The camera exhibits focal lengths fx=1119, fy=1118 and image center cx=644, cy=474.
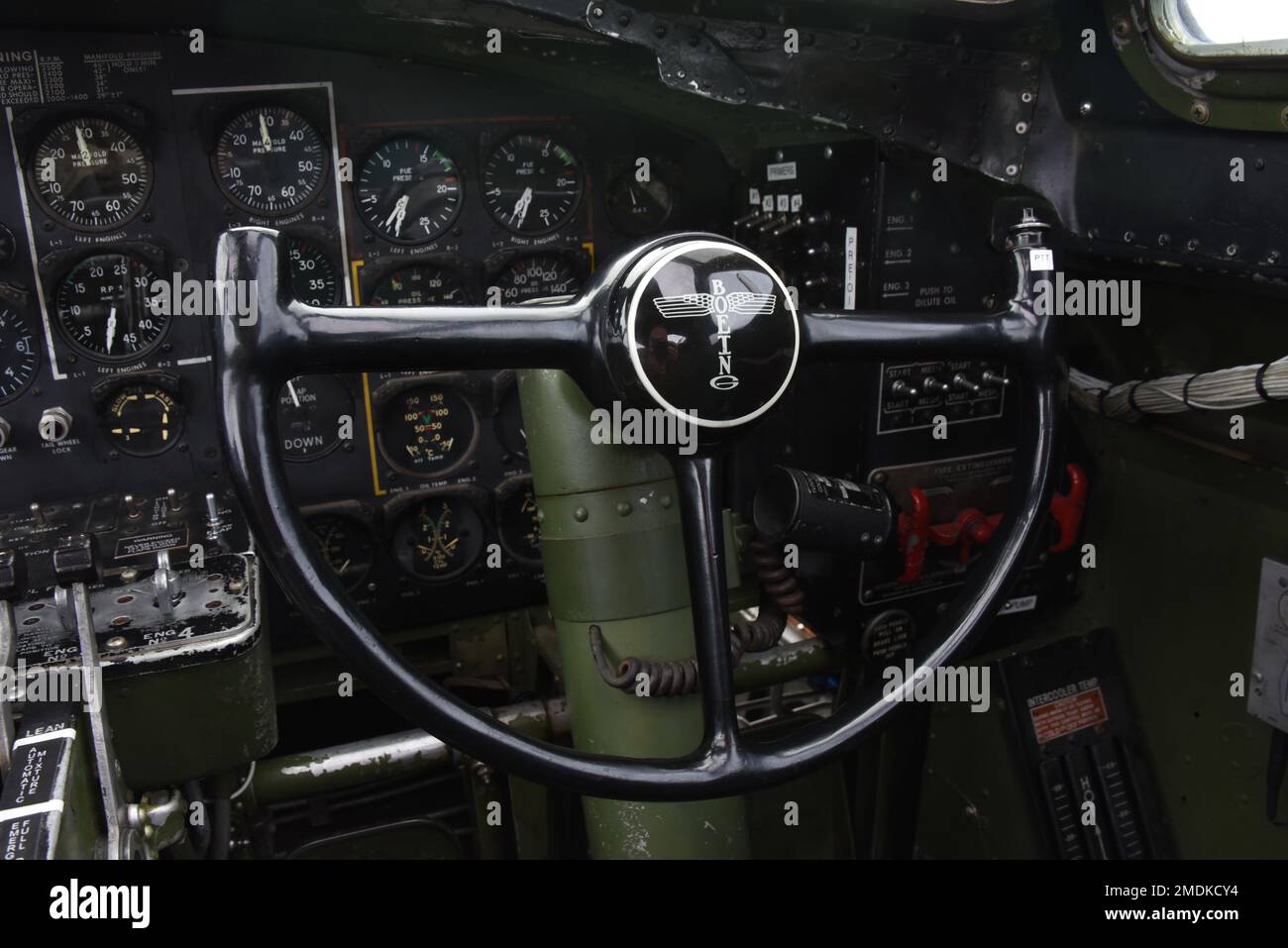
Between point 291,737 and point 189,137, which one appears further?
point 291,737

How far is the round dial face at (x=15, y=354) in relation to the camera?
203cm

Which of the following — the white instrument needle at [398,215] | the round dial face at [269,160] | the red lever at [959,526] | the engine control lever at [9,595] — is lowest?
the red lever at [959,526]

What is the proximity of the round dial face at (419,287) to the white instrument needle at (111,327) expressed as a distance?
47cm

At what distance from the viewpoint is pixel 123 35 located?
6.51 feet

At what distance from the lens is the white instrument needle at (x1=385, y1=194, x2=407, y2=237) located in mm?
2193

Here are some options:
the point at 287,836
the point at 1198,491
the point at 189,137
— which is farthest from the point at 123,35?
the point at 1198,491

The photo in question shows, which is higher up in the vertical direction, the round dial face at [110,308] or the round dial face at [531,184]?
the round dial face at [531,184]

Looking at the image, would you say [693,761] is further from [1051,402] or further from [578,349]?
[1051,402]

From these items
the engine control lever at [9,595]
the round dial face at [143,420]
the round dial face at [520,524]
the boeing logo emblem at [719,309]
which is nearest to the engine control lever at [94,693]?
the engine control lever at [9,595]

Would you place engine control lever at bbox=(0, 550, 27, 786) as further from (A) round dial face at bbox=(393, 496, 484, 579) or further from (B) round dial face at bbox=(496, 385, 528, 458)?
(B) round dial face at bbox=(496, 385, 528, 458)

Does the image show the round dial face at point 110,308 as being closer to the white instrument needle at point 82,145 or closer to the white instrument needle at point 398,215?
the white instrument needle at point 82,145

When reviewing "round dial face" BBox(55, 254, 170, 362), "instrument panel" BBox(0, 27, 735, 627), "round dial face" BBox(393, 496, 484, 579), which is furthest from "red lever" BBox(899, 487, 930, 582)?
"round dial face" BBox(55, 254, 170, 362)

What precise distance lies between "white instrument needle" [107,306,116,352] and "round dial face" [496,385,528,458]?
0.74m

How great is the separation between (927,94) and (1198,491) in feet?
2.64
